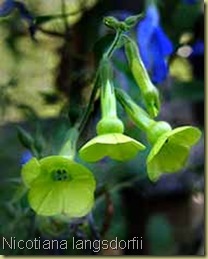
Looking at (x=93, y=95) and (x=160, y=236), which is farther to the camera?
(x=160, y=236)

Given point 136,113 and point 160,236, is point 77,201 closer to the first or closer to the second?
point 136,113

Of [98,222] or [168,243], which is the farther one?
[168,243]

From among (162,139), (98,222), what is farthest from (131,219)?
(162,139)

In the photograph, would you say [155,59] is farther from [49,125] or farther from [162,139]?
[162,139]

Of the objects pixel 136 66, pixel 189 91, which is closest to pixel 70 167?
pixel 136 66

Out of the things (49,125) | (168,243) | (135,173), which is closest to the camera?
(49,125)

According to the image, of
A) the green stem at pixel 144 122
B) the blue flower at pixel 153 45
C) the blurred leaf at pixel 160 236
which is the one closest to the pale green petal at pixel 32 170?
the green stem at pixel 144 122
